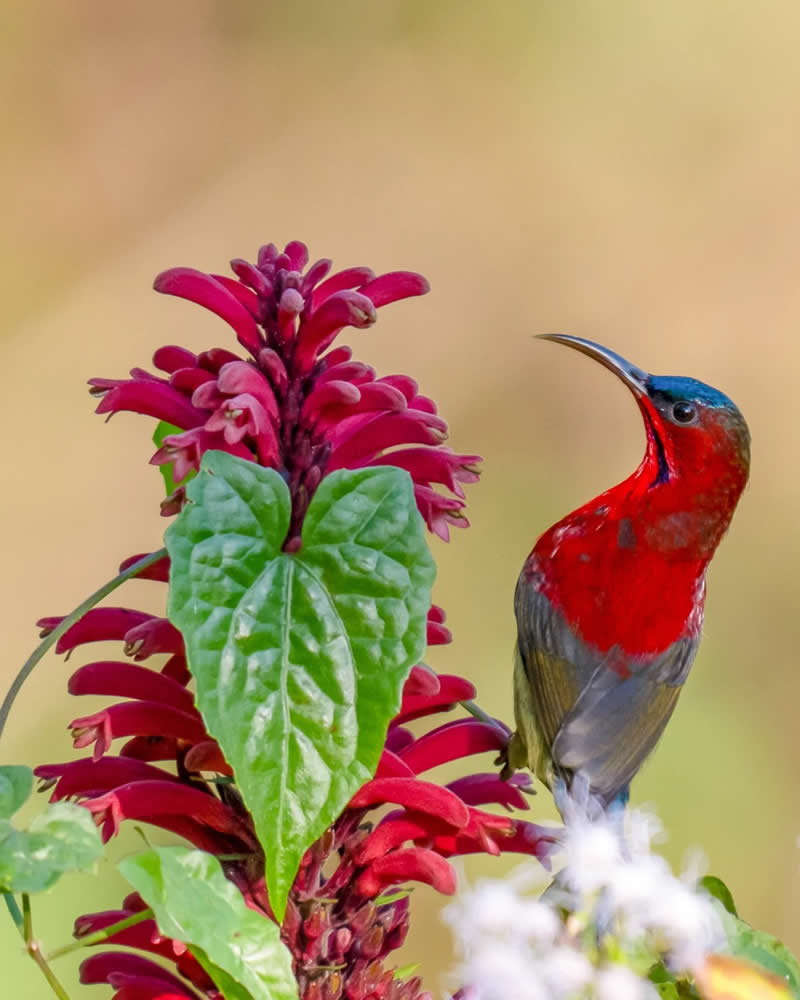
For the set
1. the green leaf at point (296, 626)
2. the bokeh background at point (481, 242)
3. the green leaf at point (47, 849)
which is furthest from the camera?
the bokeh background at point (481, 242)

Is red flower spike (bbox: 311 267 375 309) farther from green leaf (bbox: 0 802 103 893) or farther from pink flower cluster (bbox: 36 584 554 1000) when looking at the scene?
green leaf (bbox: 0 802 103 893)

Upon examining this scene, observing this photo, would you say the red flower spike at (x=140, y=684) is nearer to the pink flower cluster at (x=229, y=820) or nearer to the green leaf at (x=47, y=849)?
the pink flower cluster at (x=229, y=820)

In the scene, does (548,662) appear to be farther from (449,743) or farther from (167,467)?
(167,467)

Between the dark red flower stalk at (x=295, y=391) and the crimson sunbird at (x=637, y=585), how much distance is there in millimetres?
945

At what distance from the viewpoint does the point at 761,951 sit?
141 cm

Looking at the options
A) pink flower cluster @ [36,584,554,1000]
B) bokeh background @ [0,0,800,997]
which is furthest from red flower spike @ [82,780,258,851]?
bokeh background @ [0,0,800,997]

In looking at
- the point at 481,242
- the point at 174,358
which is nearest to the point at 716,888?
the point at 174,358

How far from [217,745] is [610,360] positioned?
4.37 feet

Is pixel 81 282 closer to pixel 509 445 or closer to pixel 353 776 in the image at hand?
pixel 509 445

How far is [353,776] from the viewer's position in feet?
4.05

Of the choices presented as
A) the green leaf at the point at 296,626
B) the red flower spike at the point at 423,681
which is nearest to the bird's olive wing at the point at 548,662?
the red flower spike at the point at 423,681

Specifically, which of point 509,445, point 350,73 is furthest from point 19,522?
point 350,73

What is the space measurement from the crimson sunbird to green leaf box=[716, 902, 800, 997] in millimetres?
1073

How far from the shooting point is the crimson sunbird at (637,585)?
2.57 meters
